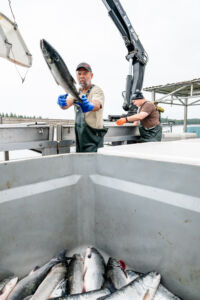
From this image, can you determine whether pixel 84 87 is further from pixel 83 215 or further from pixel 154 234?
pixel 154 234

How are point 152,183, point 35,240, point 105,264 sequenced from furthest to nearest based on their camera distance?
point 105,264 < point 35,240 < point 152,183

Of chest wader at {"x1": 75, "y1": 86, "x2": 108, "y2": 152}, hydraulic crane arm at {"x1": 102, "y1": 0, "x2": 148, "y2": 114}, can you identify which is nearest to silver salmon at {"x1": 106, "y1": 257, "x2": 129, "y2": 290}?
chest wader at {"x1": 75, "y1": 86, "x2": 108, "y2": 152}

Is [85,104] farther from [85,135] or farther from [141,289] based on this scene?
[141,289]

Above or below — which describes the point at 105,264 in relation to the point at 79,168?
below

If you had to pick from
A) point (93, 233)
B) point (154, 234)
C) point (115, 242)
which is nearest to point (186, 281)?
point (154, 234)

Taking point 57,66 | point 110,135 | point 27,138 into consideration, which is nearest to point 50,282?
point 27,138

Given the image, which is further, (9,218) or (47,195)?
(47,195)

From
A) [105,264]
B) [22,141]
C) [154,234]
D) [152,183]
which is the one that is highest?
[22,141]

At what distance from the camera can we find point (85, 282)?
1261 millimetres

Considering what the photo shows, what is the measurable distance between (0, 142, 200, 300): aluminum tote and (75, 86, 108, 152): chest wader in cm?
120

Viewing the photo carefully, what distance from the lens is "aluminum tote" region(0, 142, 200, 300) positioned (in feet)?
3.51

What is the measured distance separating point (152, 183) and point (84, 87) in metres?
2.02

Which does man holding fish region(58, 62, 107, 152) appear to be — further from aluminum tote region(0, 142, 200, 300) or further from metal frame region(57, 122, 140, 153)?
aluminum tote region(0, 142, 200, 300)

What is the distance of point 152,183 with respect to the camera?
1.18m
